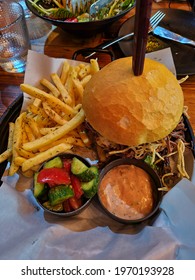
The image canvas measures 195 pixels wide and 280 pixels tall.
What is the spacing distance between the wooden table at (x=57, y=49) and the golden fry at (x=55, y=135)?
64 centimetres

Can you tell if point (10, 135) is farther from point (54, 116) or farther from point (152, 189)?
point (152, 189)

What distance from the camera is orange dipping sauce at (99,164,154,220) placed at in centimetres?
149

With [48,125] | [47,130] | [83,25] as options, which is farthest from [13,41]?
[47,130]

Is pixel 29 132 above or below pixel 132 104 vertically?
below

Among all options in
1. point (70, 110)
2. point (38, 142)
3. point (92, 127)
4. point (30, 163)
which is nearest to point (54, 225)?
point (30, 163)

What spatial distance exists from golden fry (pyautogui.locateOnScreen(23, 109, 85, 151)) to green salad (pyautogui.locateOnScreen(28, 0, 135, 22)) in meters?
1.11

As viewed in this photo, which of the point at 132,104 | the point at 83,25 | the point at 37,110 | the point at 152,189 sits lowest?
the point at 152,189

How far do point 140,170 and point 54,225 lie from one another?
1.90 feet

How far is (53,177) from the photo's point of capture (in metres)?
1.41

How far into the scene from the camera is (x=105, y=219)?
1.57 m

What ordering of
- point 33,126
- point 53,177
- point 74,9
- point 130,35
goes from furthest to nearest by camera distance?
point 74,9 < point 130,35 < point 33,126 < point 53,177

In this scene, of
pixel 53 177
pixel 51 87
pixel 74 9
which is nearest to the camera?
pixel 53 177

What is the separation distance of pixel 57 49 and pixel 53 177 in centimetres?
151
